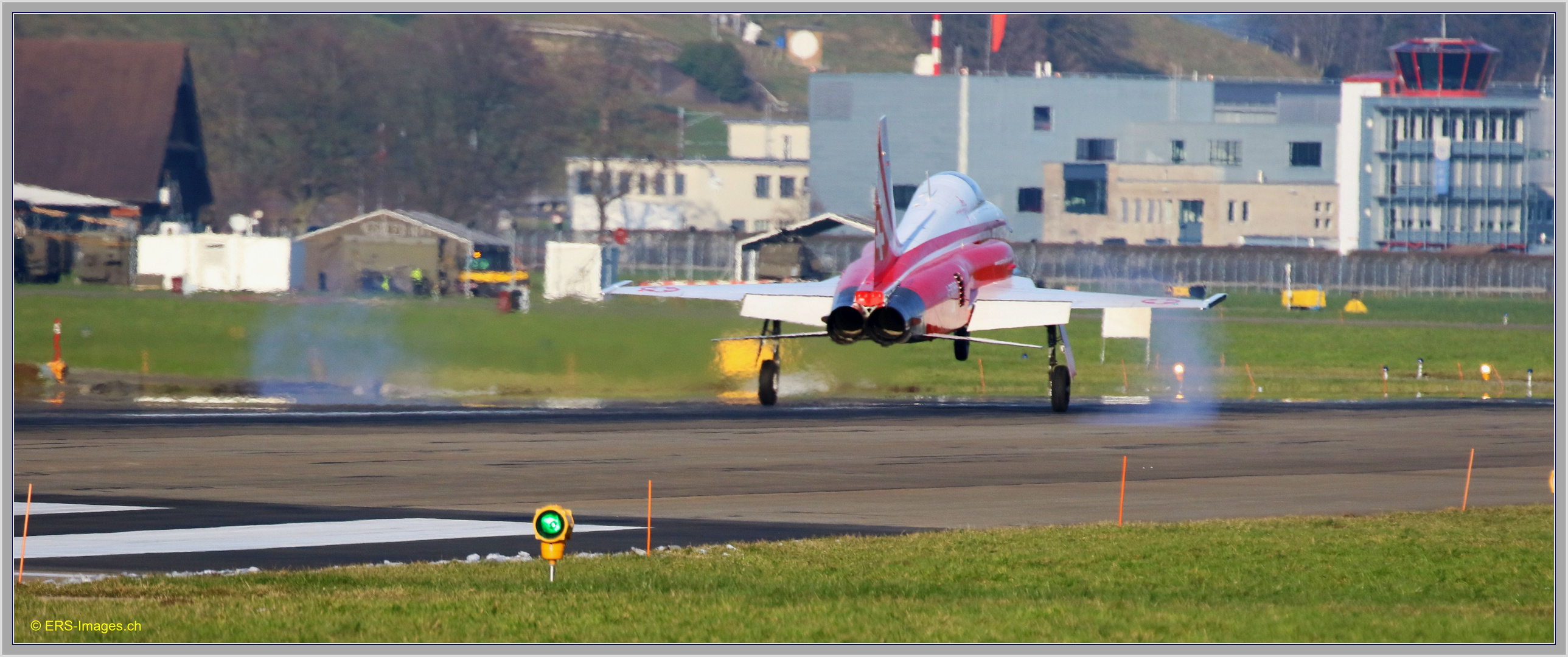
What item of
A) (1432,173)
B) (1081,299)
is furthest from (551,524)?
(1432,173)

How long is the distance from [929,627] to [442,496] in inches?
421

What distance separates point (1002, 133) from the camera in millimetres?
123188

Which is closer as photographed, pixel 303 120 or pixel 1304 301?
pixel 1304 301

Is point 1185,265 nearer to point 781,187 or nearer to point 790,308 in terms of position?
point 781,187

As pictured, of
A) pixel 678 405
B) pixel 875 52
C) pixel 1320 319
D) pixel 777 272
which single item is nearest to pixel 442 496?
pixel 678 405

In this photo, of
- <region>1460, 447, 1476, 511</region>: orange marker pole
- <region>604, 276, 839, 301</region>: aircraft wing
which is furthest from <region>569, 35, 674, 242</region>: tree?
<region>1460, 447, 1476, 511</region>: orange marker pole

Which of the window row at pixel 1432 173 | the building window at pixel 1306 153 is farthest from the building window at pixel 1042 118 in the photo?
the window row at pixel 1432 173

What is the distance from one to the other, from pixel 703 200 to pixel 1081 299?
85489 millimetres

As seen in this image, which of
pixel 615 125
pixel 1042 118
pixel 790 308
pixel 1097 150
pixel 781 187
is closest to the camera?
pixel 790 308

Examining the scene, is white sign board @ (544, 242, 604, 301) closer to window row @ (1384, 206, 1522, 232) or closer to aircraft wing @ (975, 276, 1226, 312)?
aircraft wing @ (975, 276, 1226, 312)

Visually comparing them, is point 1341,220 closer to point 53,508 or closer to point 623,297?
point 623,297

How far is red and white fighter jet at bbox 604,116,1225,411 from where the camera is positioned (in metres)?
32.8

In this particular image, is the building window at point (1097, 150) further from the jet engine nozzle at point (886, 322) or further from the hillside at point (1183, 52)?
the jet engine nozzle at point (886, 322)

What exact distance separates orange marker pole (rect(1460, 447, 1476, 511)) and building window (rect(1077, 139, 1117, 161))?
9559 centimetres
